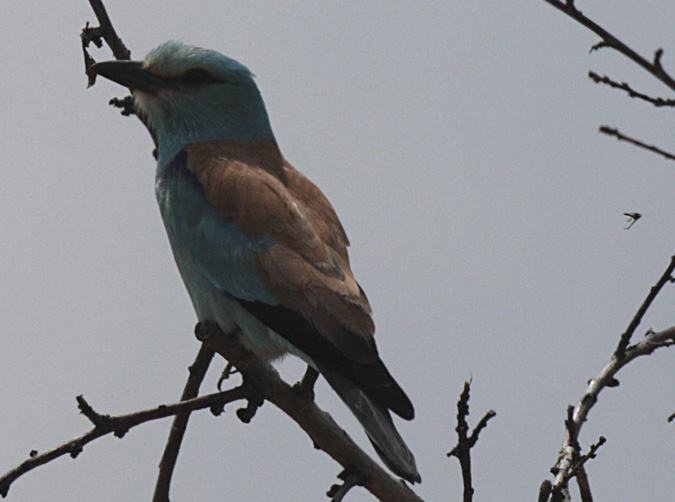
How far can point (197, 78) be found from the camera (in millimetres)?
5594

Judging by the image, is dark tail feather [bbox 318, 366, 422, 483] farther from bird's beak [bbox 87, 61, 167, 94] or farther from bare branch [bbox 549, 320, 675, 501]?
bird's beak [bbox 87, 61, 167, 94]

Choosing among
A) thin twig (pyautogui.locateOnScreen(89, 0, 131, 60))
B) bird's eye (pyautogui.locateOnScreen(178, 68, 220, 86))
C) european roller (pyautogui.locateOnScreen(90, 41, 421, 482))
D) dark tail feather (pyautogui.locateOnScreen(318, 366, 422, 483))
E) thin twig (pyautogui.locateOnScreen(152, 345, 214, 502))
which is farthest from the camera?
bird's eye (pyautogui.locateOnScreen(178, 68, 220, 86))

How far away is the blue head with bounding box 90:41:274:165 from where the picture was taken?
18.1ft

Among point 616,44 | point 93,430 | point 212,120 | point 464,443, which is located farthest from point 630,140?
point 212,120

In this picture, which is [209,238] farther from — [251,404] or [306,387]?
[306,387]

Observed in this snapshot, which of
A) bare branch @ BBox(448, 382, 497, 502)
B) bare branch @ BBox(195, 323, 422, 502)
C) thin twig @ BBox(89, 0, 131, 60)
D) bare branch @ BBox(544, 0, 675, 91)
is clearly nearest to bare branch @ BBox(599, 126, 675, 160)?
bare branch @ BBox(544, 0, 675, 91)

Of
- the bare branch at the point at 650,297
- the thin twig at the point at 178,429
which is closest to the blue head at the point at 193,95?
the thin twig at the point at 178,429

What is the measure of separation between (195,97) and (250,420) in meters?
1.92

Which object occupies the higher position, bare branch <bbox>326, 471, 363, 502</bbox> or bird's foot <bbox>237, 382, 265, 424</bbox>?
bird's foot <bbox>237, 382, 265, 424</bbox>

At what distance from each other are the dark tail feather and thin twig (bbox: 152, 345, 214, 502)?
1.80 ft

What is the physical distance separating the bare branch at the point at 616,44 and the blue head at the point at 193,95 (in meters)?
3.32

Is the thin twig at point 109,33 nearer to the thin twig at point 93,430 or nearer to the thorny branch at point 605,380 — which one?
the thin twig at point 93,430

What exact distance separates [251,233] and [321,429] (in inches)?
44.4

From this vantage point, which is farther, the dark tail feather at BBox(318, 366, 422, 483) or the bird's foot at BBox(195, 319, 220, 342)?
the bird's foot at BBox(195, 319, 220, 342)
